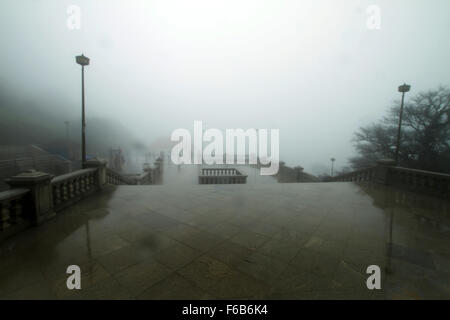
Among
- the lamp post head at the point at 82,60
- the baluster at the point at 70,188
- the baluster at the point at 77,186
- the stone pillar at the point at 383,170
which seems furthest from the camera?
the stone pillar at the point at 383,170

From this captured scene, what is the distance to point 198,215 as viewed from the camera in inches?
203

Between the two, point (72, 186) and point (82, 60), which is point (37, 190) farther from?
point (82, 60)

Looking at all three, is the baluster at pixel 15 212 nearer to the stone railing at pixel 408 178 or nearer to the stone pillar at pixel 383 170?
the stone railing at pixel 408 178

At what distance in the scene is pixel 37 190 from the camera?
434 centimetres

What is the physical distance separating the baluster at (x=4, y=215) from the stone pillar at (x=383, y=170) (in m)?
12.9

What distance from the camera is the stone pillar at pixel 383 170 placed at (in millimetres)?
8750

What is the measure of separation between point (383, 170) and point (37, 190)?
12750 mm

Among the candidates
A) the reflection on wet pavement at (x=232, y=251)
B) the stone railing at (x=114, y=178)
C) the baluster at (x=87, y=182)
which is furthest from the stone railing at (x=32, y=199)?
the stone railing at (x=114, y=178)

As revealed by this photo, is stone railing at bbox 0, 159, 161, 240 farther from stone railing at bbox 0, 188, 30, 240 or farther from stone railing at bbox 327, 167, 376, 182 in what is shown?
stone railing at bbox 327, 167, 376, 182

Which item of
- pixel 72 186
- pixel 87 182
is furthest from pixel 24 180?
pixel 87 182

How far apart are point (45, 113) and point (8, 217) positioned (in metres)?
85.3

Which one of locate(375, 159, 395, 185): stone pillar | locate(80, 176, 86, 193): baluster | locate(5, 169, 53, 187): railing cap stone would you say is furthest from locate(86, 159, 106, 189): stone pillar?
locate(375, 159, 395, 185): stone pillar

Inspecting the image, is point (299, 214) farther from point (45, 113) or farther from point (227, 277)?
point (45, 113)
